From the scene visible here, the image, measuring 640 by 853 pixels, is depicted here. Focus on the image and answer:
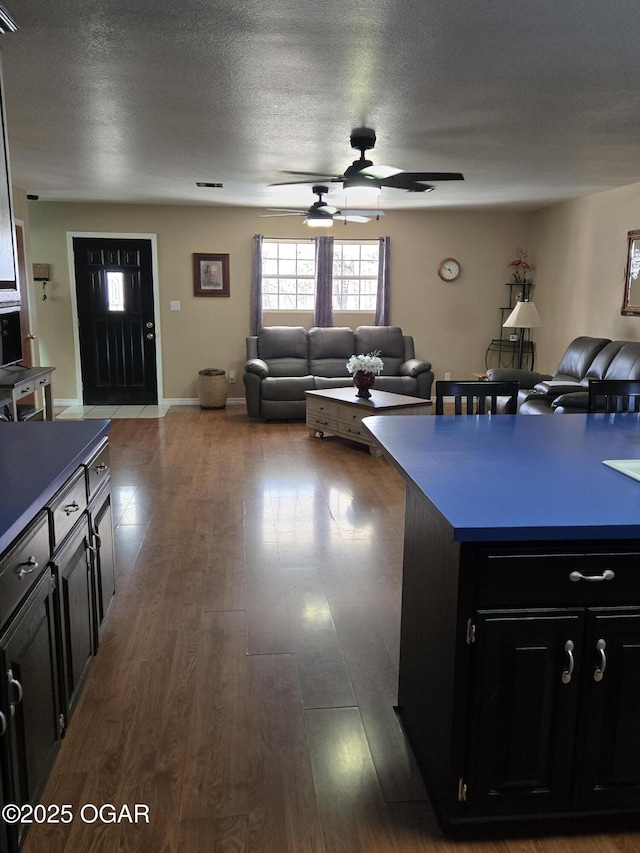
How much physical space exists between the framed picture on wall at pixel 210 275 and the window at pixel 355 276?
4.65ft

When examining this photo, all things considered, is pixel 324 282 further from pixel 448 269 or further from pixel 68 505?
pixel 68 505

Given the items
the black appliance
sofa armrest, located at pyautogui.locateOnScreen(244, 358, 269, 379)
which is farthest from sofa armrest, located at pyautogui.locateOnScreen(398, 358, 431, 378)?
the black appliance

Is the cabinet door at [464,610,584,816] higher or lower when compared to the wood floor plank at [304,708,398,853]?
higher

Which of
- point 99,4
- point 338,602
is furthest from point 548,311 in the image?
point 99,4

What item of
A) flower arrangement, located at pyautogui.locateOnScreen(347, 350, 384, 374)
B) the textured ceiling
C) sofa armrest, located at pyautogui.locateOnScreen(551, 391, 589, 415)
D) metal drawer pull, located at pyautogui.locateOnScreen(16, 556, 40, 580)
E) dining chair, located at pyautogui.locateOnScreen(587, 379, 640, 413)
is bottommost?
sofa armrest, located at pyautogui.locateOnScreen(551, 391, 589, 415)

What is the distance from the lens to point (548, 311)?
313 inches

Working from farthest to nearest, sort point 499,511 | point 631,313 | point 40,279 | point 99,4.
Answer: point 40,279, point 631,313, point 99,4, point 499,511

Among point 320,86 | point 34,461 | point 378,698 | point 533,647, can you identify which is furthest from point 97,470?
point 320,86

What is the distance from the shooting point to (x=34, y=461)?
78.2 inches

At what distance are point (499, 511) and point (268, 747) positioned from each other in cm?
113

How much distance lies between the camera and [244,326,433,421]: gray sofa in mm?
7195

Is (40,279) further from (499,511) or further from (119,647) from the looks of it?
(499,511)

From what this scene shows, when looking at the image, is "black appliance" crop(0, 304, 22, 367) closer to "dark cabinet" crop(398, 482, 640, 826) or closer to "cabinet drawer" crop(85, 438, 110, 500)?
"cabinet drawer" crop(85, 438, 110, 500)

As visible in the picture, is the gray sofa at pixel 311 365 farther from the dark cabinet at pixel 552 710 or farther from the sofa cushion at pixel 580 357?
the dark cabinet at pixel 552 710
